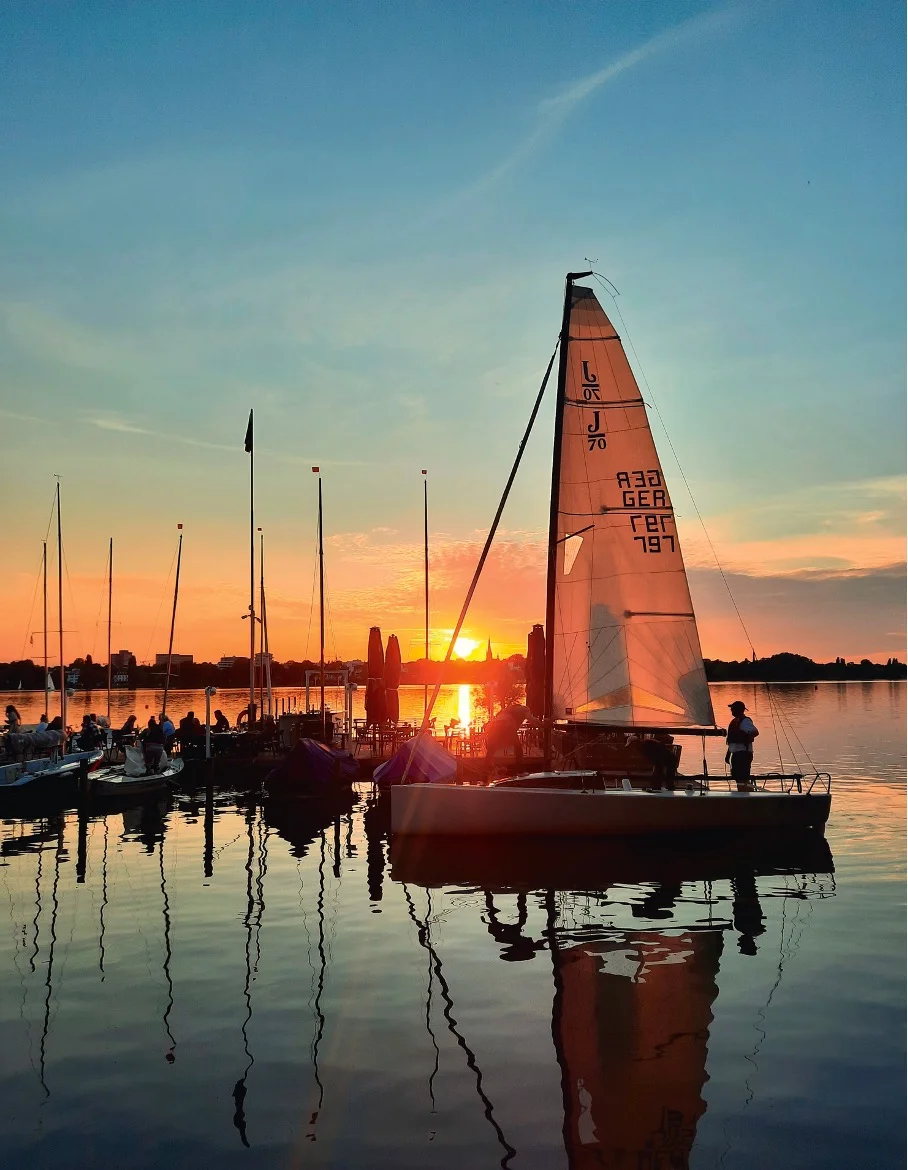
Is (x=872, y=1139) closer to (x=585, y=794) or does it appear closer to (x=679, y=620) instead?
(x=585, y=794)

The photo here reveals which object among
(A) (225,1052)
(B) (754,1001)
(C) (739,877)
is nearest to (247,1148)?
(A) (225,1052)

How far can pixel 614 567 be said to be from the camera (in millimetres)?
25516

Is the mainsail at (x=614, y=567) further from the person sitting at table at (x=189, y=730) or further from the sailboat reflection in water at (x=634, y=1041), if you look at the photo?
the person sitting at table at (x=189, y=730)

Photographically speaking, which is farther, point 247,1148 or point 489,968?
A: point 489,968

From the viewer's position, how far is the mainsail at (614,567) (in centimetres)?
2506

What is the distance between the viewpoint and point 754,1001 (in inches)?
478

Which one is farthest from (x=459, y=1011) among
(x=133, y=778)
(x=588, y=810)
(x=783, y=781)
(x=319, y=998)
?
(x=133, y=778)

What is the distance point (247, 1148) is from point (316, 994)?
4294mm

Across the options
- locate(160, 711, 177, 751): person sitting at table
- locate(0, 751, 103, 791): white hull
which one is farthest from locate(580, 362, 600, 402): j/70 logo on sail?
locate(160, 711, 177, 751): person sitting at table

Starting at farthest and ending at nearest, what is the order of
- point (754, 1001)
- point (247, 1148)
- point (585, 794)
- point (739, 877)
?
1. point (585, 794)
2. point (739, 877)
3. point (754, 1001)
4. point (247, 1148)

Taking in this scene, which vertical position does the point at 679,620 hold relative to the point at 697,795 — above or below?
above

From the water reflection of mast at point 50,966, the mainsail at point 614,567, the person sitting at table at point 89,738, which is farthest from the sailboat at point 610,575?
the person sitting at table at point 89,738

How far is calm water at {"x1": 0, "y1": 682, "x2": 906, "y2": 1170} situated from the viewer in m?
8.52

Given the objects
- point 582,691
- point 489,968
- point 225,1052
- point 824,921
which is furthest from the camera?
point 582,691
